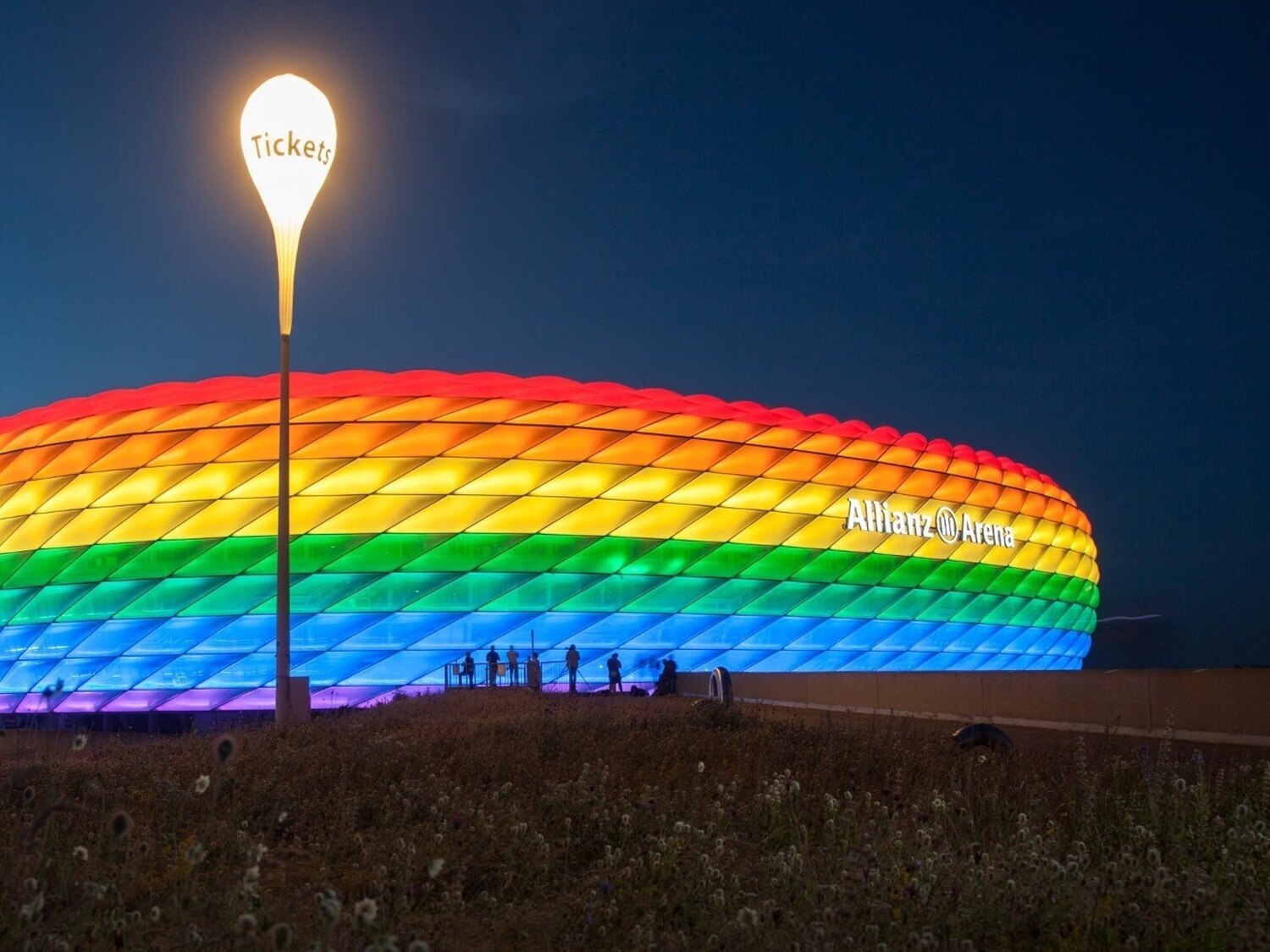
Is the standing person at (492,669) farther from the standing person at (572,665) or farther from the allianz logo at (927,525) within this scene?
the allianz logo at (927,525)

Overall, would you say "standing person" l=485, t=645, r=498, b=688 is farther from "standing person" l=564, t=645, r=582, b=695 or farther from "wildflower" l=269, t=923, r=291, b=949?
"wildflower" l=269, t=923, r=291, b=949

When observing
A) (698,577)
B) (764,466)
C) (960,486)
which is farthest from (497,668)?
(960,486)

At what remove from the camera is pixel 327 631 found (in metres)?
26.4

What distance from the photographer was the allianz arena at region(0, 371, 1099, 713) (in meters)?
26.2

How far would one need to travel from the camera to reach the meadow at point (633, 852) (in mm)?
3801

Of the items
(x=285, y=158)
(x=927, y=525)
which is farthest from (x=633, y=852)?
(x=927, y=525)

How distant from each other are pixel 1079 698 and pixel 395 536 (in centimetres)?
1656

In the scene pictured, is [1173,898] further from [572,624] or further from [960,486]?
[960,486]

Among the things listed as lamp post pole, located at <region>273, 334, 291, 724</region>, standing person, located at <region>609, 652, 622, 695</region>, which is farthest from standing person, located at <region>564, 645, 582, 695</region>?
lamp post pole, located at <region>273, 334, 291, 724</region>

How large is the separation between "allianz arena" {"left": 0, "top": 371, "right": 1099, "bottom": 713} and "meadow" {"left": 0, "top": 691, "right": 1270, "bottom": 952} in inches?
695

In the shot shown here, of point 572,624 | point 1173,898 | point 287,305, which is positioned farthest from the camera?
point 572,624

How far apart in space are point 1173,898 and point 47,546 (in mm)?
28499

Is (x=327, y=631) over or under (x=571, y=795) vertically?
over

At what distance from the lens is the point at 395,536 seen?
2656 centimetres
